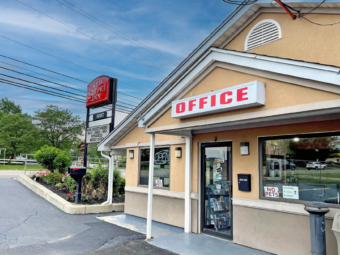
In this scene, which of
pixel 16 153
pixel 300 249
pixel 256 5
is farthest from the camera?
pixel 16 153

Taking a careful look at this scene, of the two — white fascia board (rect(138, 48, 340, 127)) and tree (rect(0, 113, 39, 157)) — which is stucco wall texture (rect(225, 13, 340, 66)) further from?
tree (rect(0, 113, 39, 157))

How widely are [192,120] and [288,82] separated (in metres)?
1.99

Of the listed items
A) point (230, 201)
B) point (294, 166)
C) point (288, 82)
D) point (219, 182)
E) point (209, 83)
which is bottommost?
point (230, 201)

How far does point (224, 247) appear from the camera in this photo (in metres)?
5.47

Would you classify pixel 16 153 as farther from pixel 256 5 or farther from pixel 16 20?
pixel 256 5

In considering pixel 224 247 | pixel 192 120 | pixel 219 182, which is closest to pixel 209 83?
pixel 192 120

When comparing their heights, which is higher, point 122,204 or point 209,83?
point 209,83

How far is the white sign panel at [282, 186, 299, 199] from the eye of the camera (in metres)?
4.88

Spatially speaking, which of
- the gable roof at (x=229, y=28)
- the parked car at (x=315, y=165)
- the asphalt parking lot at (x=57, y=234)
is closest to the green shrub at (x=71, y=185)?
the asphalt parking lot at (x=57, y=234)

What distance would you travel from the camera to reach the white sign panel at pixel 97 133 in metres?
12.0

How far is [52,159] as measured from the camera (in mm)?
14070

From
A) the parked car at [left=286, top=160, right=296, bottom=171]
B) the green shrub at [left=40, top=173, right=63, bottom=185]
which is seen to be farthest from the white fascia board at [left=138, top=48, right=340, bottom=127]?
the green shrub at [left=40, top=173, right=63, bottom=185]

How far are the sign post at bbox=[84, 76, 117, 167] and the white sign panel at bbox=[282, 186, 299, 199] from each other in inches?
327

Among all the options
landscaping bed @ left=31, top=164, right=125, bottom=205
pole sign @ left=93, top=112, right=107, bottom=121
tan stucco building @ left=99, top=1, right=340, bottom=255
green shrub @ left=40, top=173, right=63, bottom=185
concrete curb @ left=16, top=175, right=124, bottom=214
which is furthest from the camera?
green shrub @ left=40, top=173, right=63, bottom=185
